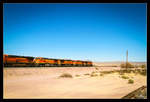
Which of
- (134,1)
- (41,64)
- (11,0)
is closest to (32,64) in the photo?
(41,64)

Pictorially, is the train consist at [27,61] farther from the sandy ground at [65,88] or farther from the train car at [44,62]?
the sandy ground at [65,88]

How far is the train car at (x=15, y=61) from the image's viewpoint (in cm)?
2703

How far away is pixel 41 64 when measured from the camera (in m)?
37.3

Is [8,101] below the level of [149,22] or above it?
below

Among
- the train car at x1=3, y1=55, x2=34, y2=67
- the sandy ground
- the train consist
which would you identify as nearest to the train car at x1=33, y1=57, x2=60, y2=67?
the train consist

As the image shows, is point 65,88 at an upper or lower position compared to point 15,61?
lower

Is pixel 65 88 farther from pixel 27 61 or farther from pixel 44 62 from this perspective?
pixel 44 62

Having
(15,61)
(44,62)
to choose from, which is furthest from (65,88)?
(44,62)

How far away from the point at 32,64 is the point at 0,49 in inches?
1141

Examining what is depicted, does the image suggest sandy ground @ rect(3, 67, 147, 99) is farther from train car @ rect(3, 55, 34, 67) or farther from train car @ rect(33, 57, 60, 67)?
train car @ rect(33, 57, 60, 67)

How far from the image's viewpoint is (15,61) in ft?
95.6

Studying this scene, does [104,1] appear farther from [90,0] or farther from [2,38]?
[2,38]

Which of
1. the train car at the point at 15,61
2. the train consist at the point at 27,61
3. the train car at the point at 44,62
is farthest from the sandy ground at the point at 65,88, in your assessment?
the train car at the point at 44,62

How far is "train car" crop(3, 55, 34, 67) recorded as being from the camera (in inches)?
1064
